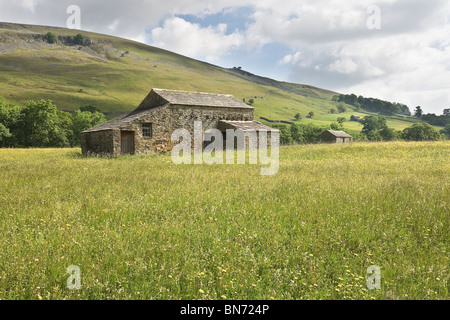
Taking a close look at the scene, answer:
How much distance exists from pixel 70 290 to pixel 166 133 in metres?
24.0

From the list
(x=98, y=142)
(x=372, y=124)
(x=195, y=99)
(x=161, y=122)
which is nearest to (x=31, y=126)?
(x=98, y=142)

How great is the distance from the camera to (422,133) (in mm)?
80625

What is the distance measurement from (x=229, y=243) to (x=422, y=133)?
9898cm

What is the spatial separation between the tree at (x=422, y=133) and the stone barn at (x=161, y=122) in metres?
75.4

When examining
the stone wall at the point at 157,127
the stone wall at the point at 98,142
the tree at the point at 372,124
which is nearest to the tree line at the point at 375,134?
the tree at the point at 372,124

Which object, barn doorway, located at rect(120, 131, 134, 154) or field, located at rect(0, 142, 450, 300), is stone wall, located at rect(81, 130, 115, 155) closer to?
barn doorway, located at rect(120, 131, 134, 154)

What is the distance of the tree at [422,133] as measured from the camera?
262 ft

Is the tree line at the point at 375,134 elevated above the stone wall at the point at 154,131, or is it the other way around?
the tree line at the point at 375,134

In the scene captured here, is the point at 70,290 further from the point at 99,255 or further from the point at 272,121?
the point at 272,121

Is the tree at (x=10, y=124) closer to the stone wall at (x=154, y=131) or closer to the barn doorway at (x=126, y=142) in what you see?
the barn doorway at (x=126, y=142)

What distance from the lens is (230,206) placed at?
5992 millimetres

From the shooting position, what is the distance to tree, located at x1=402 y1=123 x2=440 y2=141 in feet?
262

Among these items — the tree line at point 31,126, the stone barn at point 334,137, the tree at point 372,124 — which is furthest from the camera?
the tree at point 372,124

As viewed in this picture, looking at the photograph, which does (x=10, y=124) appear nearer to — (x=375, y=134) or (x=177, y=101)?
(x=177, y=101)
